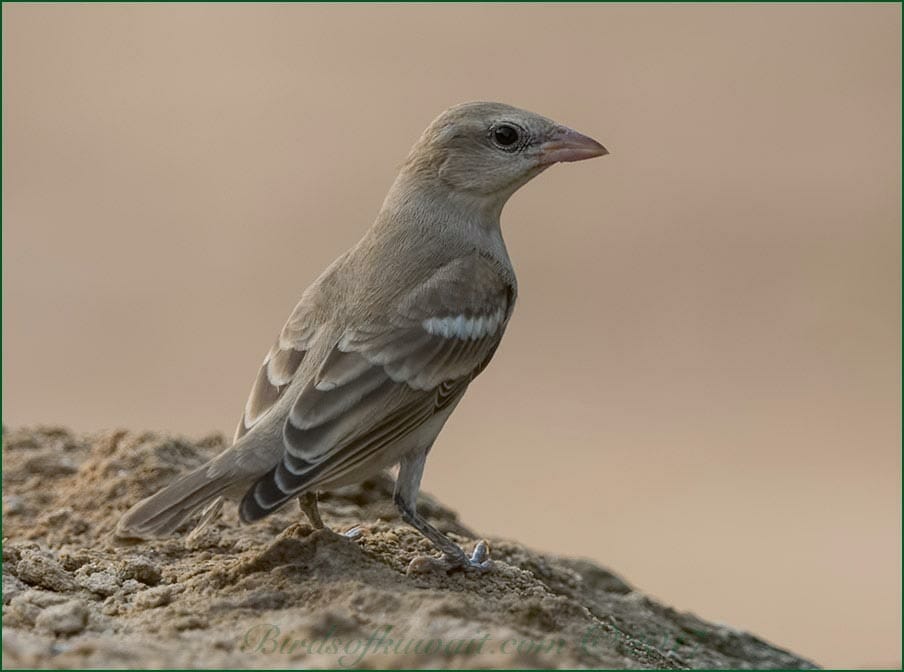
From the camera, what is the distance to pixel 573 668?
4211 mm

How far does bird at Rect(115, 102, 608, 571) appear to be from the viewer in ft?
17.5

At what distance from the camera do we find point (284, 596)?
4984 millimetres

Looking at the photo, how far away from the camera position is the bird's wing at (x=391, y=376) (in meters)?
5.31

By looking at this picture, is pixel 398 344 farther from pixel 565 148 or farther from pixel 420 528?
pixel 565 148

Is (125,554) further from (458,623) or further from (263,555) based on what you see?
(458,623)

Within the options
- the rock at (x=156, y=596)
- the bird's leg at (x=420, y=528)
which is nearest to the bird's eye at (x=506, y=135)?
the bird's leg at (x=420, y=528)

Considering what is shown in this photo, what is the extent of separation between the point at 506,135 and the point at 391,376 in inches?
64.0

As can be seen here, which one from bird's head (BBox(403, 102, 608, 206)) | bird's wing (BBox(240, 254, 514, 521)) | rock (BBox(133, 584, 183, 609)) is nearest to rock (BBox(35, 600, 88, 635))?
rock (BBox(133, 584, 183, 609))

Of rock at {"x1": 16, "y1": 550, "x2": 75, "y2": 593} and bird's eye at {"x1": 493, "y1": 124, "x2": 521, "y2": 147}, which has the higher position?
bird's eye at {"x1": 493, "y1": 124, "x2": 521, "y2": 147}

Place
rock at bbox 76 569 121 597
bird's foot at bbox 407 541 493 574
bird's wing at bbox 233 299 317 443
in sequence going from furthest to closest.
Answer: bird's wing at bbox 233 299 317 443 → bird's foot at bbox 407 541 493 574 → rock at bbox 76 569 121 597

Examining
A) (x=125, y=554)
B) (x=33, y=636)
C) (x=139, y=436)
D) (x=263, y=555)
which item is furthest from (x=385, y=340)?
(x=139, y=436)

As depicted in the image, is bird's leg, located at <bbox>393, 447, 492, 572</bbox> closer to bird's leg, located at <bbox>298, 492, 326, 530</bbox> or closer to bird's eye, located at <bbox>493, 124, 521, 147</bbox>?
bird's leg, located at <bbox>298, 492, 326, 530</bbox>

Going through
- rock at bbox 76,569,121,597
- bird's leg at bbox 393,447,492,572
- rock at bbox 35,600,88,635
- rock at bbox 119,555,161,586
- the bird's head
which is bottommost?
rock at bbox 35,600,88,635

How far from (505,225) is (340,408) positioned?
1588cm
